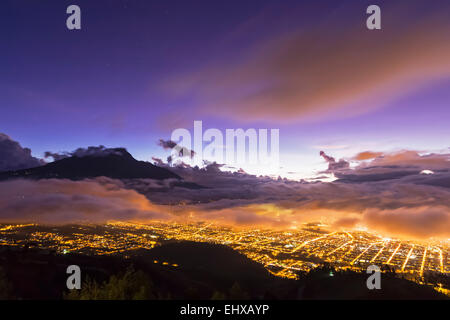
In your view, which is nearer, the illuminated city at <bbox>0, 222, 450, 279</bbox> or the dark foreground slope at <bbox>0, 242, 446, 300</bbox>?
the dark foreground slope at <bbox>0, 242, 446, 300</bbox>

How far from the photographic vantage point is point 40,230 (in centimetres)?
18300

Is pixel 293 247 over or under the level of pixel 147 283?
under

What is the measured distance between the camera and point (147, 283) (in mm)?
46656

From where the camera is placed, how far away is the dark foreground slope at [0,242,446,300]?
149 ft

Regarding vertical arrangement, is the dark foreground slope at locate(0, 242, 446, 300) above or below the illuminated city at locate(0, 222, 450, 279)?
above

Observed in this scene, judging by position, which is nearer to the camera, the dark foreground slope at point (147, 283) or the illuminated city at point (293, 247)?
the dark foreground slope at point (147, 283)

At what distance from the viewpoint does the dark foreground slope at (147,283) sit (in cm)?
4556

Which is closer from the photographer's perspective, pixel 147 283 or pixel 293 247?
pixel 147 283

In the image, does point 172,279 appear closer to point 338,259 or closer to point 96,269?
point 96,269

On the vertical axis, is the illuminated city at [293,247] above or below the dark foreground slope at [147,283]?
below
